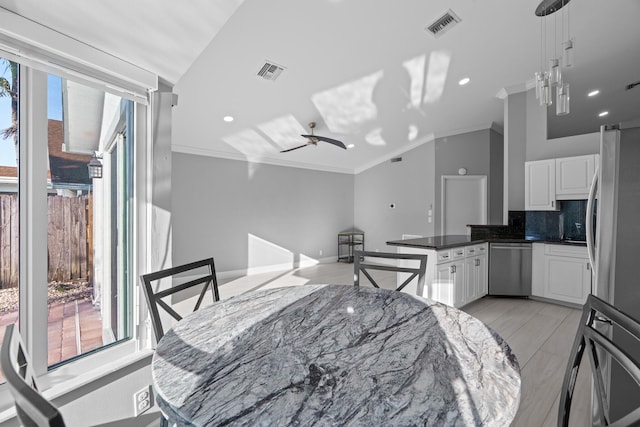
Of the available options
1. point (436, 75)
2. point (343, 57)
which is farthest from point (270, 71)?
point (436, 75)

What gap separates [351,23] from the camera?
9.49 feet

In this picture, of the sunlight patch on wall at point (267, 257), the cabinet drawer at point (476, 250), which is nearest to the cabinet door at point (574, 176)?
the cabinet drawer at point (476, 250)

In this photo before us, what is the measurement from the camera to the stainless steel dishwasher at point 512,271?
4.01 metres

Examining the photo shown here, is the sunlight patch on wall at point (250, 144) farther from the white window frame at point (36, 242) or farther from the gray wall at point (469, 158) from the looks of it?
the gray wall at point (469, 158)

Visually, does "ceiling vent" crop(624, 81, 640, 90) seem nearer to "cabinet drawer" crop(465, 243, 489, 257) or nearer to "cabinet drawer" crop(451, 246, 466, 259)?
"cabinet drawer" crop(465, 243, 489, 257)

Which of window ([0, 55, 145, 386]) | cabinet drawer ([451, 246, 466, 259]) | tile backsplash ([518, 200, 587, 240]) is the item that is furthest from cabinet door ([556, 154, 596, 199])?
window ([0, 55, 145, 386])

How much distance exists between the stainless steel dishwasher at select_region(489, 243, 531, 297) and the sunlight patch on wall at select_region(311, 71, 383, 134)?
9.58ft

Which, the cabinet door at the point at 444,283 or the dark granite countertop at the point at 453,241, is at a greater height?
the dark granite countertop at the point at 453,241

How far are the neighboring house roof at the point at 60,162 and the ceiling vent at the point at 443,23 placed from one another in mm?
3445

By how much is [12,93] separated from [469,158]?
21.4 ft

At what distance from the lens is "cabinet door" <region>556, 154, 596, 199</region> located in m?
3.60

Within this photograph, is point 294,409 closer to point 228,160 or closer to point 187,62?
point 187,62

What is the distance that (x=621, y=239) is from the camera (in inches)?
54.7

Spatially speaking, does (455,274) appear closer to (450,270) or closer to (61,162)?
(450,270)
